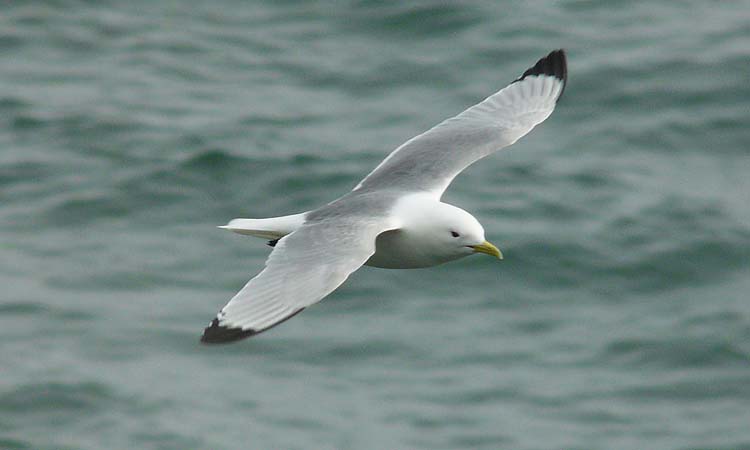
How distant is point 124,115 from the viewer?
14.3 m

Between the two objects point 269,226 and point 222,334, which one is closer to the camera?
point 222,334

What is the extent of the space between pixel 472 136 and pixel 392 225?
1.82 meters

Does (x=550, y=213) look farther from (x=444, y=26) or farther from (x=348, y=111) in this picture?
(x=444, y=26)

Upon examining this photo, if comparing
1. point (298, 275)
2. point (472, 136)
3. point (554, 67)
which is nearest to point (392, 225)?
point (298, 275)

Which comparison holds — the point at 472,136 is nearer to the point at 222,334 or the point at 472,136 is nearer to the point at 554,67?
the point at 554,67

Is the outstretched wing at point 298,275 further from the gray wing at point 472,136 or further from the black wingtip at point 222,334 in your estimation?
the gray wing at point 472,136

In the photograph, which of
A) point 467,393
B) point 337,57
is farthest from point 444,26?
point 467,393

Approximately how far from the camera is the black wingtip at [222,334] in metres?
6.30

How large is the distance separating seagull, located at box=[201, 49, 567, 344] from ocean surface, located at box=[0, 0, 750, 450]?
8.55ft

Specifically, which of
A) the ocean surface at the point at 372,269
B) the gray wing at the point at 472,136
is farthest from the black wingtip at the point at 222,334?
the ocean surface at the point at 372,269

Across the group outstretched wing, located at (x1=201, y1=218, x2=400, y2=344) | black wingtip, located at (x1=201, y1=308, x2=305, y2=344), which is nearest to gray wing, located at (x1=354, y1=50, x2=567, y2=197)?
outstretched wing, located at (x1=201, y1=218, x2=400, y2=344)

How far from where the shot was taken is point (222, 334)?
6.38m

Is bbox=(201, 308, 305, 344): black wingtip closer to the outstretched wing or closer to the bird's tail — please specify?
the outstretched wing

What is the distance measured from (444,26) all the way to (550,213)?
12.6 feet
